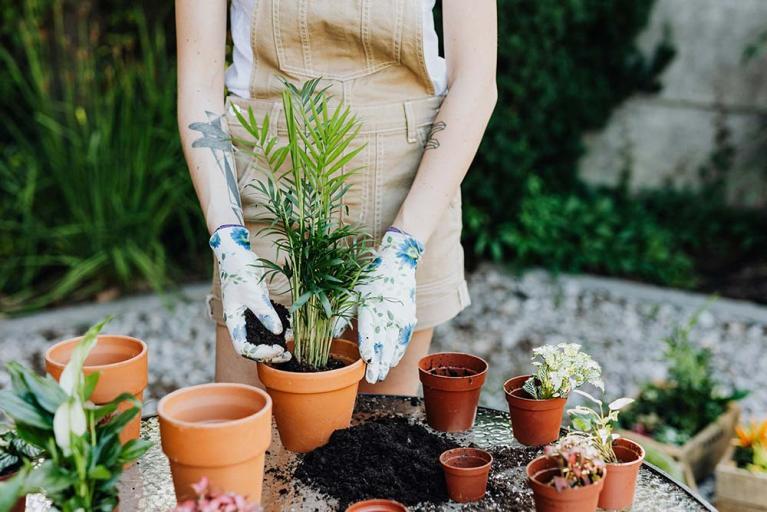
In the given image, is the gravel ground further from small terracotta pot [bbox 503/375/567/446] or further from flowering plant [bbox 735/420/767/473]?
small terracotta pot [bbox 503/375/567/446]

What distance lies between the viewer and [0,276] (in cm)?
427

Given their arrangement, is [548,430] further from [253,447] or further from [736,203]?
[736,203]

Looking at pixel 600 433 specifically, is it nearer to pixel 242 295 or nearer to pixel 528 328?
pixel 242 295

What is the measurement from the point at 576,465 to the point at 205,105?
95 cm

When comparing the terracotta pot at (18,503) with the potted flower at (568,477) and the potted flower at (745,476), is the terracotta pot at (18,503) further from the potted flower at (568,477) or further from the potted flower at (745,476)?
the potted flower at (745,476)

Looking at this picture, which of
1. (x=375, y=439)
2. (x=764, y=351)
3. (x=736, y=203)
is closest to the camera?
(x=375, y=439)

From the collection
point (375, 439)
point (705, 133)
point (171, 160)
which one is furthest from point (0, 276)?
point (705, 133)

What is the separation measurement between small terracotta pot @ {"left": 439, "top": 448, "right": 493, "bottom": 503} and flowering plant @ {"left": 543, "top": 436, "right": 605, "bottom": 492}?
0.33 feet

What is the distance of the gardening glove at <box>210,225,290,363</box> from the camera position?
54.2 inches

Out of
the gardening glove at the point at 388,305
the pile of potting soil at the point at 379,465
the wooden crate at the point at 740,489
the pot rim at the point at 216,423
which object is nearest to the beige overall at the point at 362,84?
the gardening glove at the point at 388,305

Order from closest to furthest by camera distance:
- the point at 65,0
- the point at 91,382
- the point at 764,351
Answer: the point at 91,382
the point at 764,351
the point at 65,0

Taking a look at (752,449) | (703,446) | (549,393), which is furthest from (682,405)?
(549,393)

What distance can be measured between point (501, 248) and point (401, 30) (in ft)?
10.4

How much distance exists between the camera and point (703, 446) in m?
2.79
